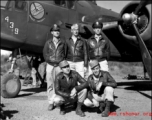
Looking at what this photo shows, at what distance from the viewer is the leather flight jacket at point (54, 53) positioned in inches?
212

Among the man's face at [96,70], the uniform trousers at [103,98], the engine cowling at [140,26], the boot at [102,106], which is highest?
the engine cowling at [140,26]

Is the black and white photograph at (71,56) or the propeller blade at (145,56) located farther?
the propeller blade at (145,56)

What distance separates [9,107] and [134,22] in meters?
4.44

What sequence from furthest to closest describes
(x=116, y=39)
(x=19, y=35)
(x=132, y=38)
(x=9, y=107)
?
(x=116, y=39)
(x=132, y=38)
(x=19, y=35)
(x=9, y=107)

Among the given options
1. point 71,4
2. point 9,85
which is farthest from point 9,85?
point 71,4

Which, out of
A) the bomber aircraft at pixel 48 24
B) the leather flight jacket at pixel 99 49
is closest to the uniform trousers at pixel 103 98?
the leather flight jacket at pixel 99 49

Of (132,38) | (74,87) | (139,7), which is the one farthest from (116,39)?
(74,87)

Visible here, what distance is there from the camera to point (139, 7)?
23.0 feet

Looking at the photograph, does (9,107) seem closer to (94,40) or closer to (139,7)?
(94,40)

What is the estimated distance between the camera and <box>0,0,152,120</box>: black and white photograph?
15.1 ft

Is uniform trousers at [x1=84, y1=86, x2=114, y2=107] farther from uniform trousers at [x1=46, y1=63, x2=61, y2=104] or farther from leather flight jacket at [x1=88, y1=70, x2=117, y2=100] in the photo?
uniform trousers at [x1=46, y1=63, x2=61, y2=104]

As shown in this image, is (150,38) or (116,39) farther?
(116,39)

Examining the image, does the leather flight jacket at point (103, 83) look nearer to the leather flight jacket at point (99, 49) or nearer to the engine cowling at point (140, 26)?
the leather flight jacket at point (99, 49)

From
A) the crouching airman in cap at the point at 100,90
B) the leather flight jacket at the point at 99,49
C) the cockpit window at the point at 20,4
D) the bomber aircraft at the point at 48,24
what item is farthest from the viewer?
the cockpit window at the point at 20,4
